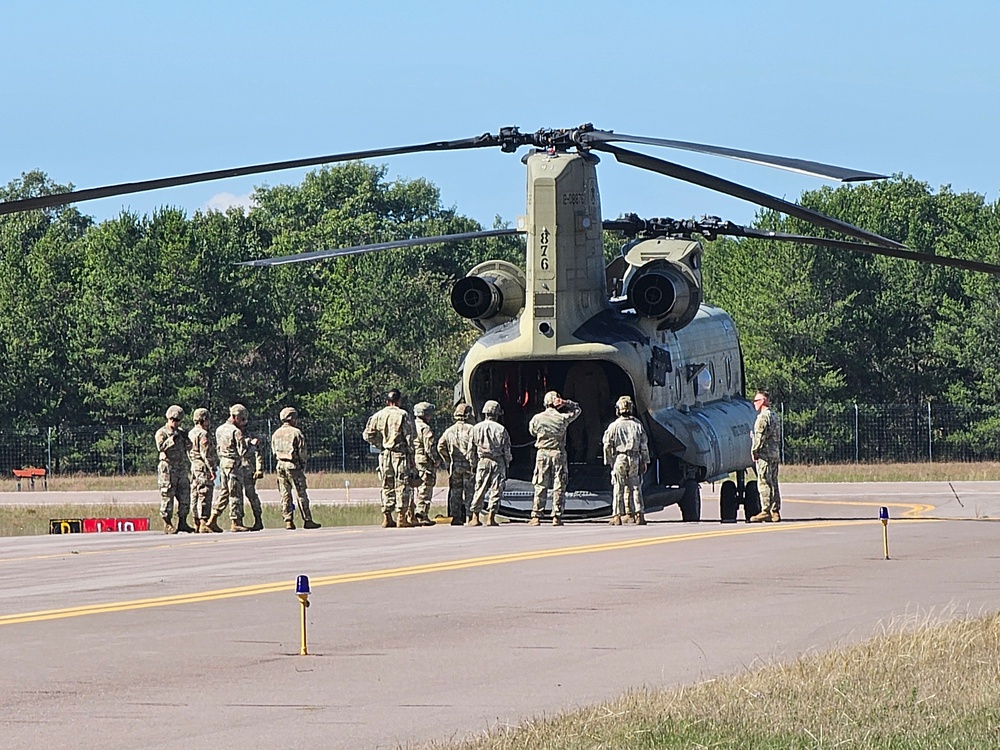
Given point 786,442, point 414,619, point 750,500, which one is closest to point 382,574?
point 414,619

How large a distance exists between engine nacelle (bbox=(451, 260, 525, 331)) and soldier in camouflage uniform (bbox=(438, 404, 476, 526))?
2.28 m

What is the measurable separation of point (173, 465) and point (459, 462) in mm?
4221

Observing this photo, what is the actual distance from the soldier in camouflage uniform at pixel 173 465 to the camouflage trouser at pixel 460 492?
3965 millimetres

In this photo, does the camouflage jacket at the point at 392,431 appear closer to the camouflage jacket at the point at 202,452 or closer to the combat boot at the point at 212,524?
the camouflage jacket at the point at 202,452

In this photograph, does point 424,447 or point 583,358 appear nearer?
point 424,447

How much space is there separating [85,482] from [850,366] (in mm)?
31053

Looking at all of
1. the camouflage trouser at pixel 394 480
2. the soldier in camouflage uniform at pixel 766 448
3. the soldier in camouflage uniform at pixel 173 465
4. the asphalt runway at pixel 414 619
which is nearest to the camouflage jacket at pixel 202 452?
the soldier in camouflage uniform at pixel 173 465

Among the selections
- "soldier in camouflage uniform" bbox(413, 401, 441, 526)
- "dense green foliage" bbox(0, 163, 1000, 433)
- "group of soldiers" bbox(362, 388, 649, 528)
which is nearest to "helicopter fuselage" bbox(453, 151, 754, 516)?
"group of soldiers" bbox(362, 388, 649, 528)

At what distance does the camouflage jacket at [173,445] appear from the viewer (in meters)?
24.0

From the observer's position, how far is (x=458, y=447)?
24.9m

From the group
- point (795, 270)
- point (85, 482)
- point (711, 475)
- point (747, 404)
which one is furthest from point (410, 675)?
point (795, 270)

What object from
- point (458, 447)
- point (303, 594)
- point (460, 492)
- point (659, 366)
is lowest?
point (303, 594)

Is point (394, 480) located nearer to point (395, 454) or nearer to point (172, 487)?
point (395, 454)

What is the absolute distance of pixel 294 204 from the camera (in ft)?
343
